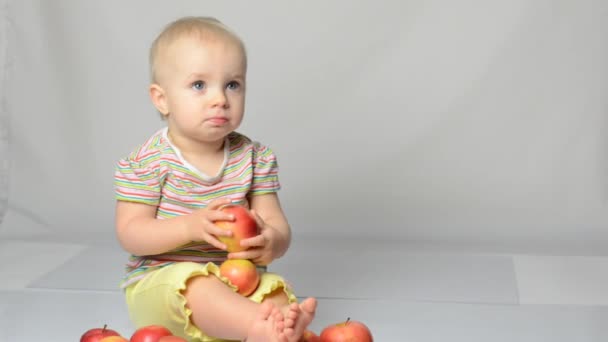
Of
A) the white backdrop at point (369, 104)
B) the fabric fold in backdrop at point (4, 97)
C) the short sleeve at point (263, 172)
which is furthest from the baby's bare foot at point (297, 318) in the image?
the fabric fold in backdrop at point (4, 97)

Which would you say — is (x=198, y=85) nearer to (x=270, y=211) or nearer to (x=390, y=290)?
(x=270, y=211)

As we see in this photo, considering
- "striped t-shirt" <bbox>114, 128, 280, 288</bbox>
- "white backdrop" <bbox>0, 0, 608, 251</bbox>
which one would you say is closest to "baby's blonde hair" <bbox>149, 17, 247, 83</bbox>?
"striped t-shirt" <bbox>114, 128, 280, 288</bbox>

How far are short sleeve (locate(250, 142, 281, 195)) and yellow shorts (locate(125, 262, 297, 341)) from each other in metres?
0.25

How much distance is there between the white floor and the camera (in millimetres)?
2627

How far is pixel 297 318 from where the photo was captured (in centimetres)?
196

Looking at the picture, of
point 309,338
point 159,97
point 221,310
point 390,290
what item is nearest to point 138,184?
point 159,97

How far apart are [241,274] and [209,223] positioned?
12cm

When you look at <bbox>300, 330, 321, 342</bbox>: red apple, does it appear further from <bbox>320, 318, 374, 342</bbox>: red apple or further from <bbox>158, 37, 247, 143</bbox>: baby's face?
<bbox>158, 37, 247, 143</bbox>: baby's face

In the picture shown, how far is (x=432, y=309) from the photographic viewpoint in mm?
2791

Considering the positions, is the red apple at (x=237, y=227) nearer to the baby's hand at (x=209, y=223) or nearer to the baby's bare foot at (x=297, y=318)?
the baby's hand at (x=209, y=223)

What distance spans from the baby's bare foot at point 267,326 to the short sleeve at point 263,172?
494 mm

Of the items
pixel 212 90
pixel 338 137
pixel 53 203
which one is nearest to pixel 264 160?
pixel 212 90

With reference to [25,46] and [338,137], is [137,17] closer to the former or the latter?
[25,46]

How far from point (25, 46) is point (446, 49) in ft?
4.74
